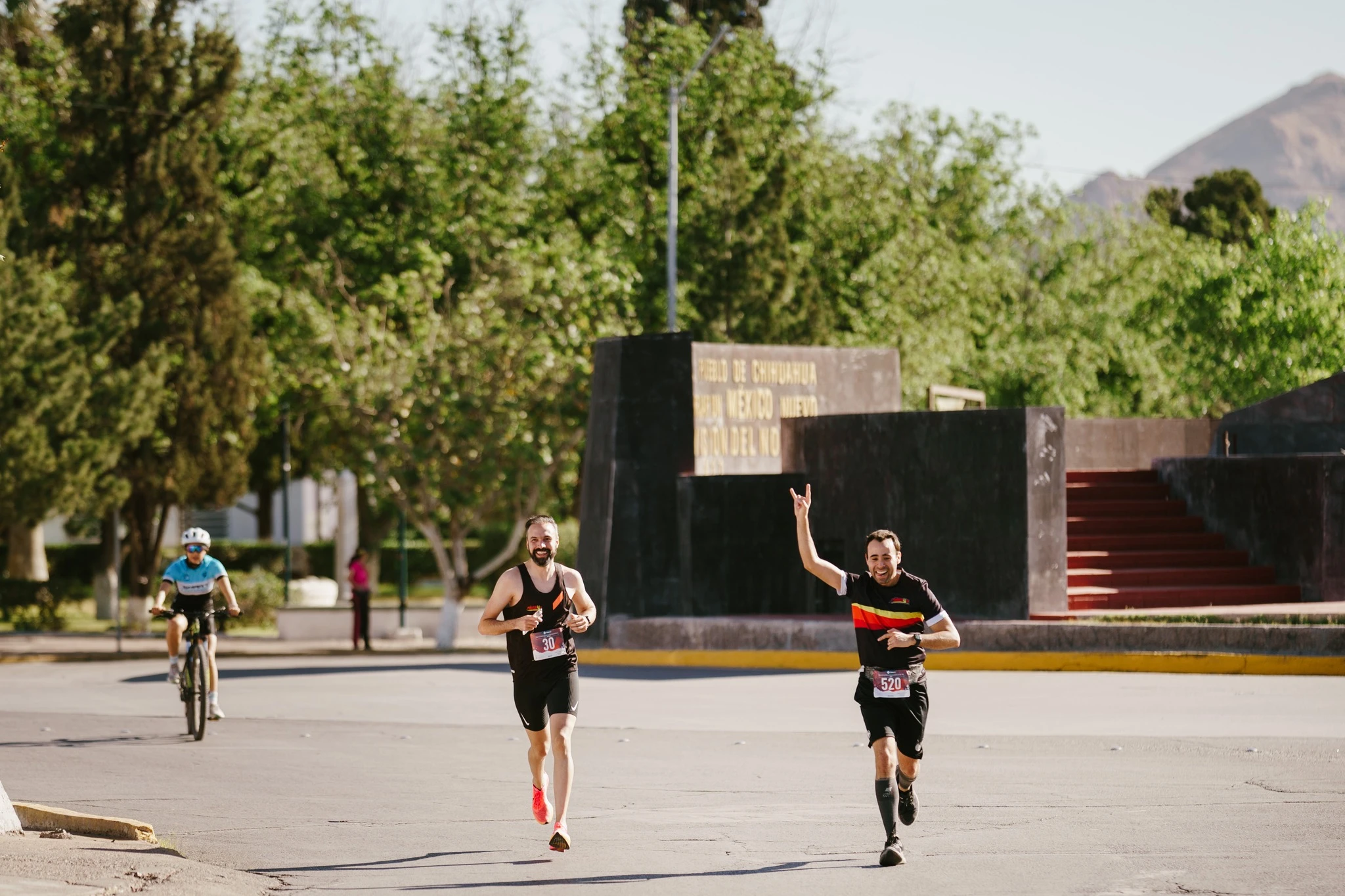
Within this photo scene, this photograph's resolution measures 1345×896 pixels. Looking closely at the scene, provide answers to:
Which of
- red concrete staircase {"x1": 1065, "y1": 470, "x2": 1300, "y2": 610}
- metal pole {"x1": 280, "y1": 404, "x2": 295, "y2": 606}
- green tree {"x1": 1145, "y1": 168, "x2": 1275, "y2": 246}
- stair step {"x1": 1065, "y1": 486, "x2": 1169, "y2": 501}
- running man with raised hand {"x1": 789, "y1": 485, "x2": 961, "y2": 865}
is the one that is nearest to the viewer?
running man with raised hand {"x1": 789, "y1": 485, "x2": 961, "y2": 865}

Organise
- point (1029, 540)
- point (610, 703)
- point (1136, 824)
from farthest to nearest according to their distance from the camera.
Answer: point (1029, 540)
point (610, 703)
point (1136, 824)

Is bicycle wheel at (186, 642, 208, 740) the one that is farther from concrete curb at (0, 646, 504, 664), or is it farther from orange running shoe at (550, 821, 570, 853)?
concrete curb at (0, 646, 504, 664)

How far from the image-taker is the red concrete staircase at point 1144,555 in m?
23.6

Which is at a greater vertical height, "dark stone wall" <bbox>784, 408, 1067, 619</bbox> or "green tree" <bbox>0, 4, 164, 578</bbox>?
"green tree" <bbox>0, 4, 164, 578</bbox>

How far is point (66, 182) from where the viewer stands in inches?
1422

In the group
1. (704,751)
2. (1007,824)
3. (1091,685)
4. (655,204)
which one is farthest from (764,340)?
(1007,824)

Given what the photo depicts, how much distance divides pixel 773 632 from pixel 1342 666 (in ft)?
21.6

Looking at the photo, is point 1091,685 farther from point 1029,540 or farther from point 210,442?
point 210,442

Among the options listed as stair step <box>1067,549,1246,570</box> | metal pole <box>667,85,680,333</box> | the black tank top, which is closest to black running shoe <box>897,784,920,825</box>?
the black tank top

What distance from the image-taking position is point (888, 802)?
30.9 ft

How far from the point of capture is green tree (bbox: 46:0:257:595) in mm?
35812

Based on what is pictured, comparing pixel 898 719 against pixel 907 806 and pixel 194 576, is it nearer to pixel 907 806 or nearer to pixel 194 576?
pixel 907 806

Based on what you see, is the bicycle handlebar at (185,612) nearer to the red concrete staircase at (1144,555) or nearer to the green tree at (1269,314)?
the red concrete staircase at (1144,555)

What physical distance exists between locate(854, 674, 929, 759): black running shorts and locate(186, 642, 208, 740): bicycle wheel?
25.6 ft
